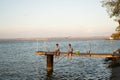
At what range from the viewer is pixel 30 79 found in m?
35.9

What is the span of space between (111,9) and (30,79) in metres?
16.5

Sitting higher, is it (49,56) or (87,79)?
(49,56)

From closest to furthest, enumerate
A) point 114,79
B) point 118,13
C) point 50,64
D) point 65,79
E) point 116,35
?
point 114,79
point 116,35
point 118,13
point 65,79
point 50,64

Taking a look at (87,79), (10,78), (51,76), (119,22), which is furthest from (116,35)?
(10,78)

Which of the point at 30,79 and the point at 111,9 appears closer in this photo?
the point at 111,9

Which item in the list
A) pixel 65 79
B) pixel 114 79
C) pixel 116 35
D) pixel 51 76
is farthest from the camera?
pixel 51 76

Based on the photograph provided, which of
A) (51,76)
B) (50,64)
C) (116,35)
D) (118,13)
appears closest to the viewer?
(116,35)

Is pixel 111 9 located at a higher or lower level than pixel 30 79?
higher

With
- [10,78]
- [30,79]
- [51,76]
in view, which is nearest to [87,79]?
[51,76]

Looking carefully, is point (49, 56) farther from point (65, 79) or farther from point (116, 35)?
point (116, 35)

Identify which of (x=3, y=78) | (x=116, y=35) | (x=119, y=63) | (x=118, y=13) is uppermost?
(x=118, y=13)

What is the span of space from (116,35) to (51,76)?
1355cm

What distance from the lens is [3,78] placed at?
37.2 m

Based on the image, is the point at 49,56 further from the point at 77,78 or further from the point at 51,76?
the point at 77,78
